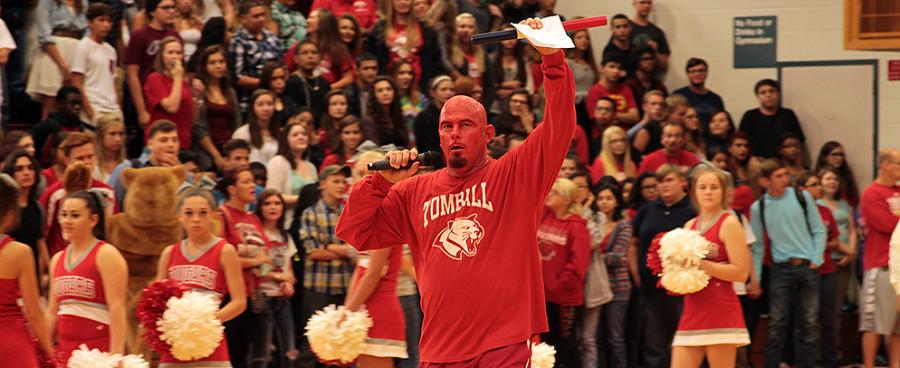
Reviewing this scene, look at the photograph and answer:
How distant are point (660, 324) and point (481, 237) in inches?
215

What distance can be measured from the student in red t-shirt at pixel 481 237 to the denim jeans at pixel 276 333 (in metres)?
3.88

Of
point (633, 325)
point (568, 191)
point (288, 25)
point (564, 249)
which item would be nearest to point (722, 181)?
point (568, 191)

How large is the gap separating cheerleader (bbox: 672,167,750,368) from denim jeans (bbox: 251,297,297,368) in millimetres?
2650

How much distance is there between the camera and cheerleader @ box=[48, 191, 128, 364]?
6746 millimetres

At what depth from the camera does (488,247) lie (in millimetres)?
4812

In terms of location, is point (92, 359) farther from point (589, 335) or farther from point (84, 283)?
point (589, 335)

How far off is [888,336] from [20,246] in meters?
7.01

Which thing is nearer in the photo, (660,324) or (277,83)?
(660,324)

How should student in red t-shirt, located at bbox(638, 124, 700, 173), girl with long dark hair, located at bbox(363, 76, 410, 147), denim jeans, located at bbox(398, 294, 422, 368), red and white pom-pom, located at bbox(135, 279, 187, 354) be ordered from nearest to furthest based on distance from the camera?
1. red and white pom-pom, located at bbox(135, 279, 187, 354)
2. denim jeans, located at bbox(398, 294, 422, 368)
3. girl with long dark hair, located at bbox(363, 76, 410, 147)
4. student in red t-shirt, located at bbox(638, 124, 700, 173)

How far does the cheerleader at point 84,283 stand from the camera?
6.75 meters

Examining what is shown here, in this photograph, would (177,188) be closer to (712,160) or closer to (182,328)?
(182,328)

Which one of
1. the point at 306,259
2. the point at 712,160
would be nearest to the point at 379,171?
the point at 306,259

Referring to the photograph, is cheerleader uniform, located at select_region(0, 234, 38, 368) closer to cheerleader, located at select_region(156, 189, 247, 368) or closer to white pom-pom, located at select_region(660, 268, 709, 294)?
cheerleader, located at select_region(156, 189, 247, 368)

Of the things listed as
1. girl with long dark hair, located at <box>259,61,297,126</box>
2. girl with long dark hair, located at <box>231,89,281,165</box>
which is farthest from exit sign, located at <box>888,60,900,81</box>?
girl with long dark hair, located at <box>231,89,281,165</box>
